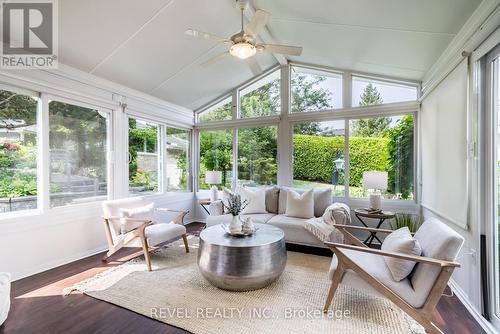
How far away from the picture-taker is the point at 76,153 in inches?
141

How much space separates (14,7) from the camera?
8.07 ft

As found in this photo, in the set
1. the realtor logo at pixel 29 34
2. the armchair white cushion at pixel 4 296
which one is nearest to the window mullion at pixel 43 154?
the realtor logo at pixel 29 34

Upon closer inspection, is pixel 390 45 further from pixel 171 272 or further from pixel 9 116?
pixel 9 116

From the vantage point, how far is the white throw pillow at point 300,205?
12.8 ft

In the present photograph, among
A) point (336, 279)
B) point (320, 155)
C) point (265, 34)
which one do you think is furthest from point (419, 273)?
point (265, 34)

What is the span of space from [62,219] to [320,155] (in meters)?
4.16

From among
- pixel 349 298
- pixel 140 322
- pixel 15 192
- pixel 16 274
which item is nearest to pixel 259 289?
pixel 349 298

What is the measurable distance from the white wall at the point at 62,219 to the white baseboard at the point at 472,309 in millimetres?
4476

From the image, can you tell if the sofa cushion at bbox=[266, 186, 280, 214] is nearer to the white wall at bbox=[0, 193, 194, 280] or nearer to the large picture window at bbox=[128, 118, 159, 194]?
the large picture window at bbox=[128, 118, 159, 194]

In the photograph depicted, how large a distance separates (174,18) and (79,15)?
101 centimetres

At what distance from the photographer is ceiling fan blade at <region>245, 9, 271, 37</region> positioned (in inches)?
87.8

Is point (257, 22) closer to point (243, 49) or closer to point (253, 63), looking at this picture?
point (243, 49)

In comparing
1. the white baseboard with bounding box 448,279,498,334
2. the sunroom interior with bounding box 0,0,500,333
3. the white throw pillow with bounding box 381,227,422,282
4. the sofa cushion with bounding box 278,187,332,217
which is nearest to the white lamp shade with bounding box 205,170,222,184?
the sunroom interior with bounding box 0,0,500,333

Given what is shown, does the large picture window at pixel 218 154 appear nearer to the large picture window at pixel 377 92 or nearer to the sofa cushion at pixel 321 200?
the sofa cushion at pixel 321 200
